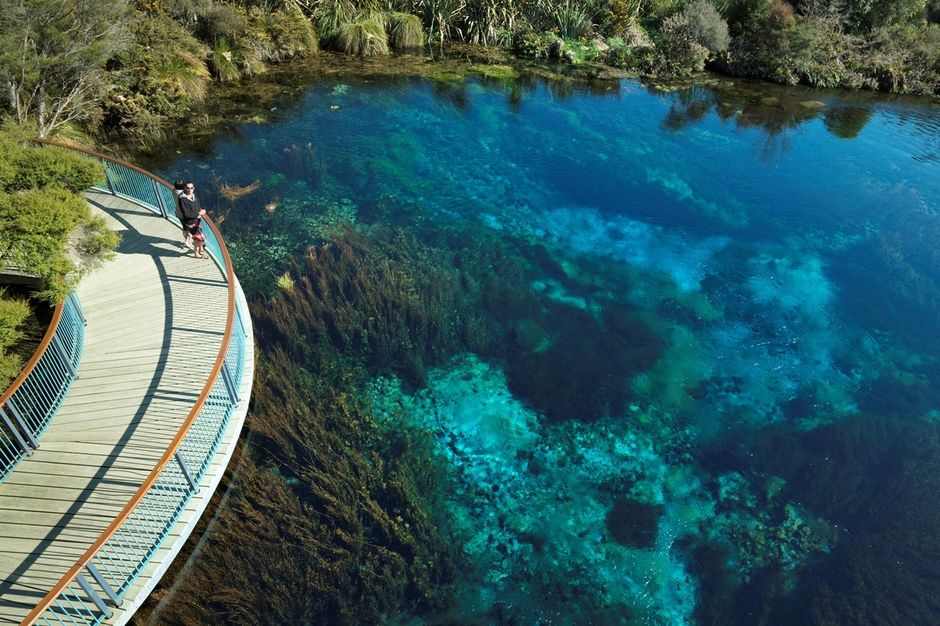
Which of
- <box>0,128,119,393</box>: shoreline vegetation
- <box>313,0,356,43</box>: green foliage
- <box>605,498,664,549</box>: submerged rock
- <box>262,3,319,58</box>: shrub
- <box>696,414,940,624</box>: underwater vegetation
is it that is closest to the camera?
<box>696,414,940,624</box>: underwater vegetation

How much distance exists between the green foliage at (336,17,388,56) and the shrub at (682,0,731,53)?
62.2ft

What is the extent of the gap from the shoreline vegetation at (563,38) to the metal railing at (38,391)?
1394 cm

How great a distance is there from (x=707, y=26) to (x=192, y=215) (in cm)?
3311

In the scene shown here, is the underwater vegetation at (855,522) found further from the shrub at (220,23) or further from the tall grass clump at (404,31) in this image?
the tall grass clump at (404,31)

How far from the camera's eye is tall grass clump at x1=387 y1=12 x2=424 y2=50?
104 feet

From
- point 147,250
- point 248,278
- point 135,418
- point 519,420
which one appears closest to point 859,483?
point 519,420

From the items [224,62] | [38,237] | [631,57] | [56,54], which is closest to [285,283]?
[38,237]

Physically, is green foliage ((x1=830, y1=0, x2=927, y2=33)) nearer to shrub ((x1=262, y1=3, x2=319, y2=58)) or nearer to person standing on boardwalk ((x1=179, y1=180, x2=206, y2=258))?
shrub ((x1=262, y1=3, x2=319, y2=58))

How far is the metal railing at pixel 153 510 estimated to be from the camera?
22.3 ft

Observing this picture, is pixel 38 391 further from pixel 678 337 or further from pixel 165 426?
pixel 678 337

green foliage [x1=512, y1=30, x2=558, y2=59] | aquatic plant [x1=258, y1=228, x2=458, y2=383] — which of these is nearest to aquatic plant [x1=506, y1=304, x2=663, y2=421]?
aquatic plant [x1=258, y1=228, x2=458, y2=383]

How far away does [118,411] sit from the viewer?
31.2 feet

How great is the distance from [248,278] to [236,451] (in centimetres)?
605

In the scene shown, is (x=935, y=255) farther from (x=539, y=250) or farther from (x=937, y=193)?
(x=539, y=250)
